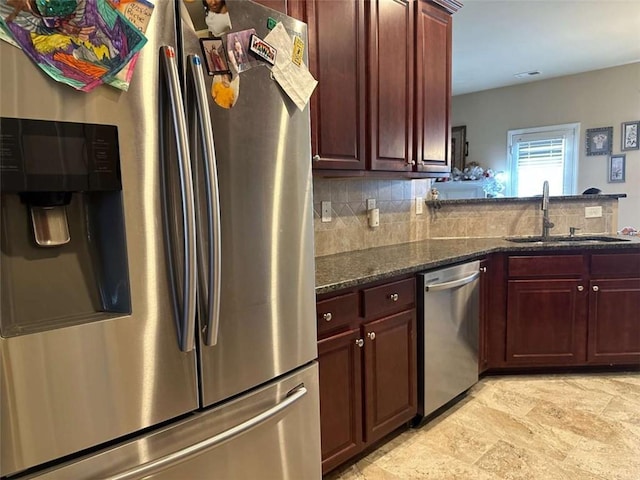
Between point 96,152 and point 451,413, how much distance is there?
2358mm

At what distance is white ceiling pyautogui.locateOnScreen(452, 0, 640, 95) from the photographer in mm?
3828

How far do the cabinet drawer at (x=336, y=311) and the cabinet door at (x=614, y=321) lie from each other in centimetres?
196

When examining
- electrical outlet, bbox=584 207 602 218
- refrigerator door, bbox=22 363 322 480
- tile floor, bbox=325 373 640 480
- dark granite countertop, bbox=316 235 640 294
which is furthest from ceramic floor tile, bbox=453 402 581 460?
electrical outlet, bbox=584 207 602 218

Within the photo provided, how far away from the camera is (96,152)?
0.91 m

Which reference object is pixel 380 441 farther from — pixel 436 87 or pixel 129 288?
pixel 436 87

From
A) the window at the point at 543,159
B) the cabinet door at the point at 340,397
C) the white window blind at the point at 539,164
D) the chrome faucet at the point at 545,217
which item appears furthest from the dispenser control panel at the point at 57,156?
the white window blind at the point at 539,164

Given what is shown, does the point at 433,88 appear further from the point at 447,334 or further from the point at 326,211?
the point at 447,334

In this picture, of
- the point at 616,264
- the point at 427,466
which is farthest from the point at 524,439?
the point at 616,264

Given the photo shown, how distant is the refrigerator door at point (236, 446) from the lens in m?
1.00

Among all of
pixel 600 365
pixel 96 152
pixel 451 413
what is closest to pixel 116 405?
pixel 96 152

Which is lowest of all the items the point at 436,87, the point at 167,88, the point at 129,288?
the point at 129,288

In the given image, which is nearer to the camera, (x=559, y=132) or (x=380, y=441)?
(x=380, y=441)

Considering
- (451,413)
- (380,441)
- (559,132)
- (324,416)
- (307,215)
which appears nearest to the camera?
(307,215)

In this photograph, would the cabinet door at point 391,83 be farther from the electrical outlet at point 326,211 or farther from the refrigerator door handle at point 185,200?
the refrigerator door handle at point 185,200
